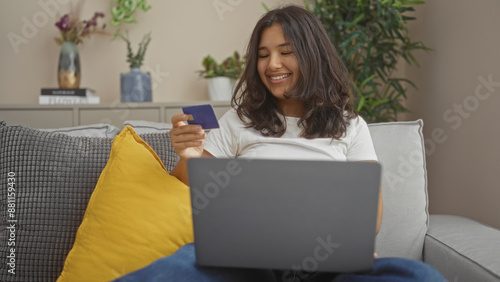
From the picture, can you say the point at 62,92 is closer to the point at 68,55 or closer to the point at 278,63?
the point at 68,55

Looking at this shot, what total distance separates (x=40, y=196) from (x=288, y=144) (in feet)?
2.20

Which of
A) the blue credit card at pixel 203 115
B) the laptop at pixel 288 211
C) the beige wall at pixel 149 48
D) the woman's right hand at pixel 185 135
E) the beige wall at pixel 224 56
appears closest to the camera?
the laptop at pixel 288 211

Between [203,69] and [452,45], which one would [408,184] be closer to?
[452,45]

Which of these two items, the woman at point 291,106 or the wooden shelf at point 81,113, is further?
the wooden shelf at point 81,113

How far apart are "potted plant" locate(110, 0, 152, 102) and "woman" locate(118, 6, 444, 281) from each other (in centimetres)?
101

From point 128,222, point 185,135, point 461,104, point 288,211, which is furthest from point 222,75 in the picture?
point 288,211

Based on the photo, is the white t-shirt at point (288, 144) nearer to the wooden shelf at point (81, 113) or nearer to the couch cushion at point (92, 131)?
the couch cushion at point (92, 131)

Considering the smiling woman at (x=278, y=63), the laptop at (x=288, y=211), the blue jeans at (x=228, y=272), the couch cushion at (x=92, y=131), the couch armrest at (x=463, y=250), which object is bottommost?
the couch armrest at (x=463, y=250)

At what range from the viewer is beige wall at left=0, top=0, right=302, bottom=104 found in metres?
2.45

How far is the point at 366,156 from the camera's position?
4.01 feet

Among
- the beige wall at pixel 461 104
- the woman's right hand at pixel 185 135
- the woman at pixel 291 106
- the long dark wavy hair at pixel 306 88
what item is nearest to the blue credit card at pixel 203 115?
the woman's right hand at pixel 185 135

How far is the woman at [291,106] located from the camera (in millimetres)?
1227

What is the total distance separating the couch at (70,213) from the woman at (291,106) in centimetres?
18

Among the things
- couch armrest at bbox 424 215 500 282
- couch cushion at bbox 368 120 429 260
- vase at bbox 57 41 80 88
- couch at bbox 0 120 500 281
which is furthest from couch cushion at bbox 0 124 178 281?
vase at bbox 57 41 80 88
